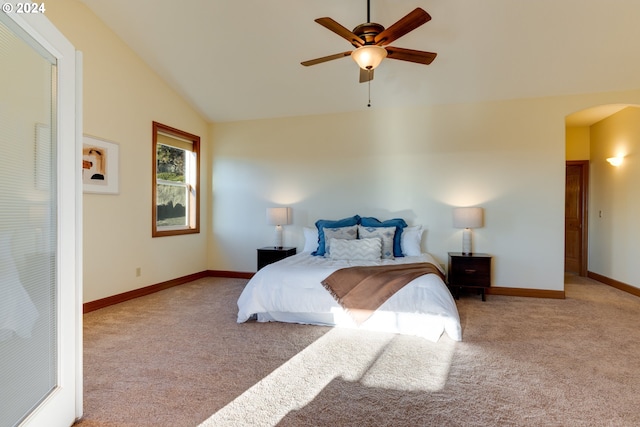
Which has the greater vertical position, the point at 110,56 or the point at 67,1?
the point at 67,1

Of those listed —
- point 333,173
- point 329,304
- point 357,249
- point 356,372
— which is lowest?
point 356,372

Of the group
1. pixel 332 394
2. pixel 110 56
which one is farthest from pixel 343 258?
pixel 110 56

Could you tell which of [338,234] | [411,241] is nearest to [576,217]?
[411,241]

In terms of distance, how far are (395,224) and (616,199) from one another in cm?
343

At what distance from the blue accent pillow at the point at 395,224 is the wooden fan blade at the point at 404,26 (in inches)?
95.8

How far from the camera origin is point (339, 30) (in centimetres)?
249

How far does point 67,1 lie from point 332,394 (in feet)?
14.8

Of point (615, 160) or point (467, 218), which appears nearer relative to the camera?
point (467, 218)

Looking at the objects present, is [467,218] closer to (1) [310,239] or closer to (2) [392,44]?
(1) [310,239]

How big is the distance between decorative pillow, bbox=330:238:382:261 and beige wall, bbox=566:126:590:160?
14.2 ft

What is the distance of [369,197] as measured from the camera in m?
4.85

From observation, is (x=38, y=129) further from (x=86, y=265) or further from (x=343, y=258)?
(x=343, y=258)

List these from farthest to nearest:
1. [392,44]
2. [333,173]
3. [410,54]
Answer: [333,173] → [392,44] → [410,54]

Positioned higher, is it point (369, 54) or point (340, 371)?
point (369, 54)
